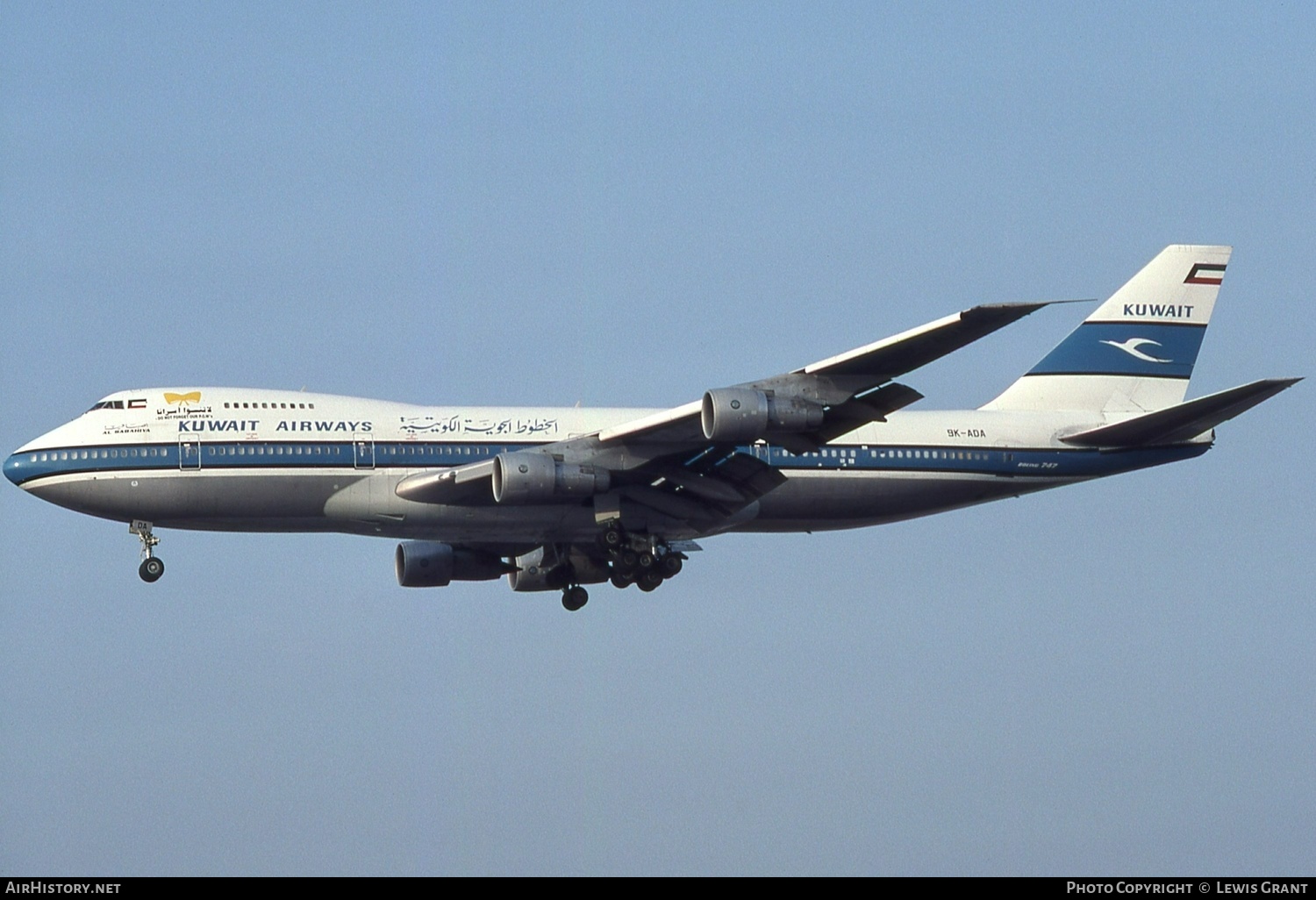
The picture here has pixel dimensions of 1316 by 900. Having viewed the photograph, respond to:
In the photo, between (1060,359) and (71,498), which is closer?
(71,498)

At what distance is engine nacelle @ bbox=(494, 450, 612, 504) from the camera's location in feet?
160

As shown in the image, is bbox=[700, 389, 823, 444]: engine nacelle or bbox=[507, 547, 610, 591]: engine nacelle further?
bbox=[507, 547, 610, 591]: engine nacelle

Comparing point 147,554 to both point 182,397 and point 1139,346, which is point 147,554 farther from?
point 1139,346

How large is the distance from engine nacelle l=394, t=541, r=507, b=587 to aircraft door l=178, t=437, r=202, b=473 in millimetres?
7857

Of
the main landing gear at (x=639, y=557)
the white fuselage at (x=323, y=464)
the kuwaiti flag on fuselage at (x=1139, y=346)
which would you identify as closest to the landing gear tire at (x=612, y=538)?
the main landing gear at (x=639, y=557)

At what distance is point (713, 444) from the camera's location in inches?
1916

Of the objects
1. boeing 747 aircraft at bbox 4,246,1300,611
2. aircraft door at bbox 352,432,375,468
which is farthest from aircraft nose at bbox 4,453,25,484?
aircraft door at bbox 352,432,375,468

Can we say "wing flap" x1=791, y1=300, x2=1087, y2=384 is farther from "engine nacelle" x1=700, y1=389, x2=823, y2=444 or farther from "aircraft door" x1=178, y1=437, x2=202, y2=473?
"aircraft door" x1=178, y1=437, x2=202, y2=473

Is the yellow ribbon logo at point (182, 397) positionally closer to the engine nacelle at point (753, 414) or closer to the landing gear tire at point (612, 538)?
the landing gear tire at point (612, 538)

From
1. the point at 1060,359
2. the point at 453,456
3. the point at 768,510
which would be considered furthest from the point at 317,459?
the point at 1060,359

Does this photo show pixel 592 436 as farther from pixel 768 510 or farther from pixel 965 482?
pixel 965 482
